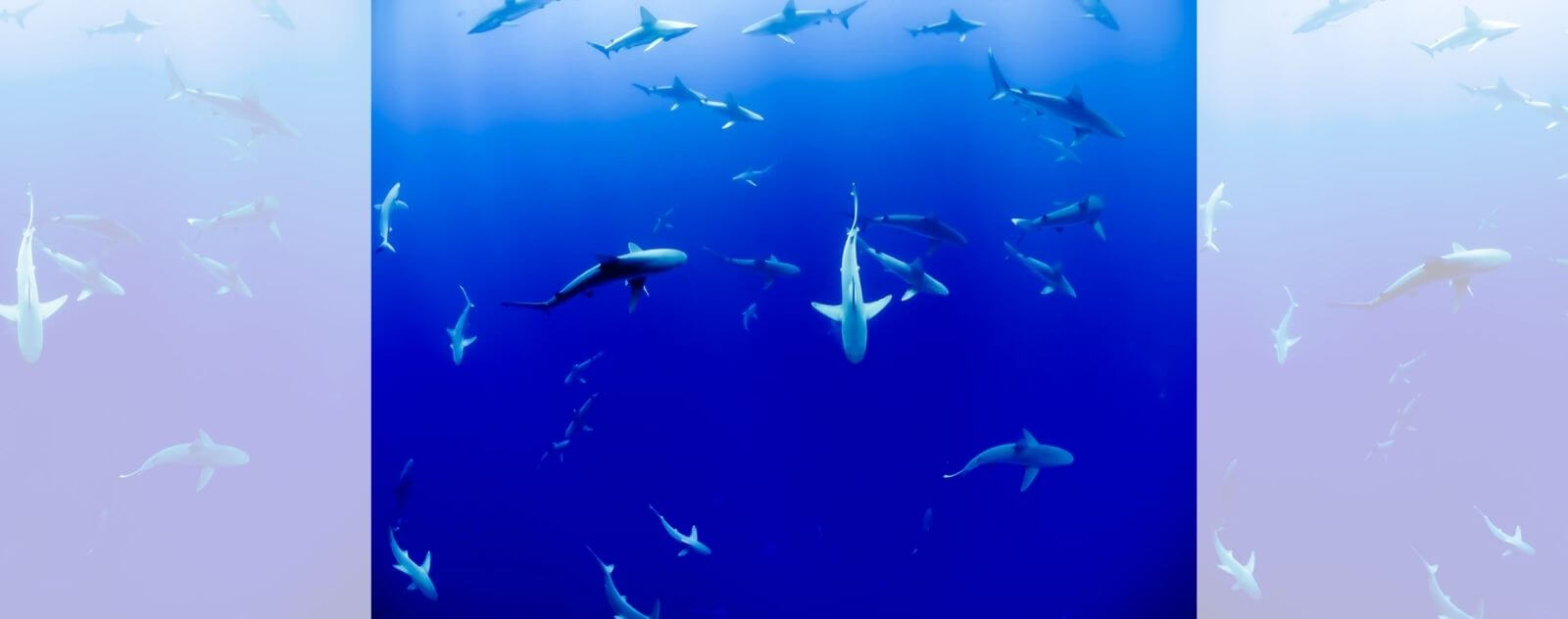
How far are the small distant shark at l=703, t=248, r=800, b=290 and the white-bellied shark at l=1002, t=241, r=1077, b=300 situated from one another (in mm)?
727

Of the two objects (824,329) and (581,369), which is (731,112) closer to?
(824,329)

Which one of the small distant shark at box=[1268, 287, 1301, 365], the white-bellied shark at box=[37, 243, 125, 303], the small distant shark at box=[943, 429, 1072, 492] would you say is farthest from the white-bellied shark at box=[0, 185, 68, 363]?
the small distant shark at box=[1268, 287, 1301, 365]

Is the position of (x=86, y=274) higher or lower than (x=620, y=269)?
higher

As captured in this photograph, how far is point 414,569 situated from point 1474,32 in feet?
11.0

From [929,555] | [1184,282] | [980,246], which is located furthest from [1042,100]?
[929,555]

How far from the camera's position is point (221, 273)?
2439 mm

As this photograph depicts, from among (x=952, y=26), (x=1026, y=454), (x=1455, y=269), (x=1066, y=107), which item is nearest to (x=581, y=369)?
(x=1026, y=454)

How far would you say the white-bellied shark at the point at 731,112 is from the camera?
9.38ft

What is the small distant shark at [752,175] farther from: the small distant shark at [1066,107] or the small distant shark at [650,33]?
the small distant shark at [1066,107]

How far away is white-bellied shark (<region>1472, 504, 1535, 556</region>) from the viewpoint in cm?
188

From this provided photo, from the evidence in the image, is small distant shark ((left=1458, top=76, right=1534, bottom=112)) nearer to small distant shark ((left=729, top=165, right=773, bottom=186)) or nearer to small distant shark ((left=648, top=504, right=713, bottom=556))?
small distant shark ((left=729, top=165, right=773, bottom=186))

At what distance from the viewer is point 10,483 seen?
5.92 feet

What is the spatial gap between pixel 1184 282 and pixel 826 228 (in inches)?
49.8

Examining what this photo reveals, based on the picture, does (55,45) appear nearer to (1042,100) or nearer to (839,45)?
(839,45)
